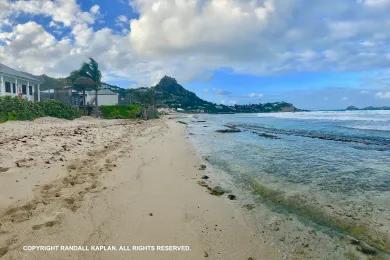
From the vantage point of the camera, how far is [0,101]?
30.1 meters

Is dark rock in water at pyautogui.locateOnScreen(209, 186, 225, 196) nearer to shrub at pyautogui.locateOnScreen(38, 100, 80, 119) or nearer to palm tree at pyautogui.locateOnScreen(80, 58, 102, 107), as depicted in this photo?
shrub at pyautogui.locateOnScreen(38, 100, 80, 119)

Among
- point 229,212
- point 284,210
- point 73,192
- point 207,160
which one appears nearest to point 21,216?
point 73,192

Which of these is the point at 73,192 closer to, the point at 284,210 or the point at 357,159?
the point at 284,210

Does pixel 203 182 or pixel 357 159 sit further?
pixel 357 159

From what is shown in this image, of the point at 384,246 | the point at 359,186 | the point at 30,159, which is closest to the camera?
the point at 384,246

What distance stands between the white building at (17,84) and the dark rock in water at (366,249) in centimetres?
4157

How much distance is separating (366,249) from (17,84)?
47.2 m

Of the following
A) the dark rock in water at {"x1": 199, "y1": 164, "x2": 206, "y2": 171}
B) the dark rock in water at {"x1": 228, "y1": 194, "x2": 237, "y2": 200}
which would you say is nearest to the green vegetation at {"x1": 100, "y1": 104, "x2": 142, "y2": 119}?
the dark rock in water at {"x1": 199, "y1": 164, "x2": 206, "y2": 171}

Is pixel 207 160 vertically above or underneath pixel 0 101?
underneath

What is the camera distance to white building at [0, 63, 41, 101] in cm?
3996

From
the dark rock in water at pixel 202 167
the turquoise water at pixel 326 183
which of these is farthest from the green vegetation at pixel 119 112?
the dark rock in water at pixel 202 167

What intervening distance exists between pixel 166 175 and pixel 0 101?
2533cm

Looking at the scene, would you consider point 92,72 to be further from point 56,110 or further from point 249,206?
point 249,206

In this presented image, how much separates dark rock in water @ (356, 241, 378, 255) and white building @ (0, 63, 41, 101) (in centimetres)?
4157
